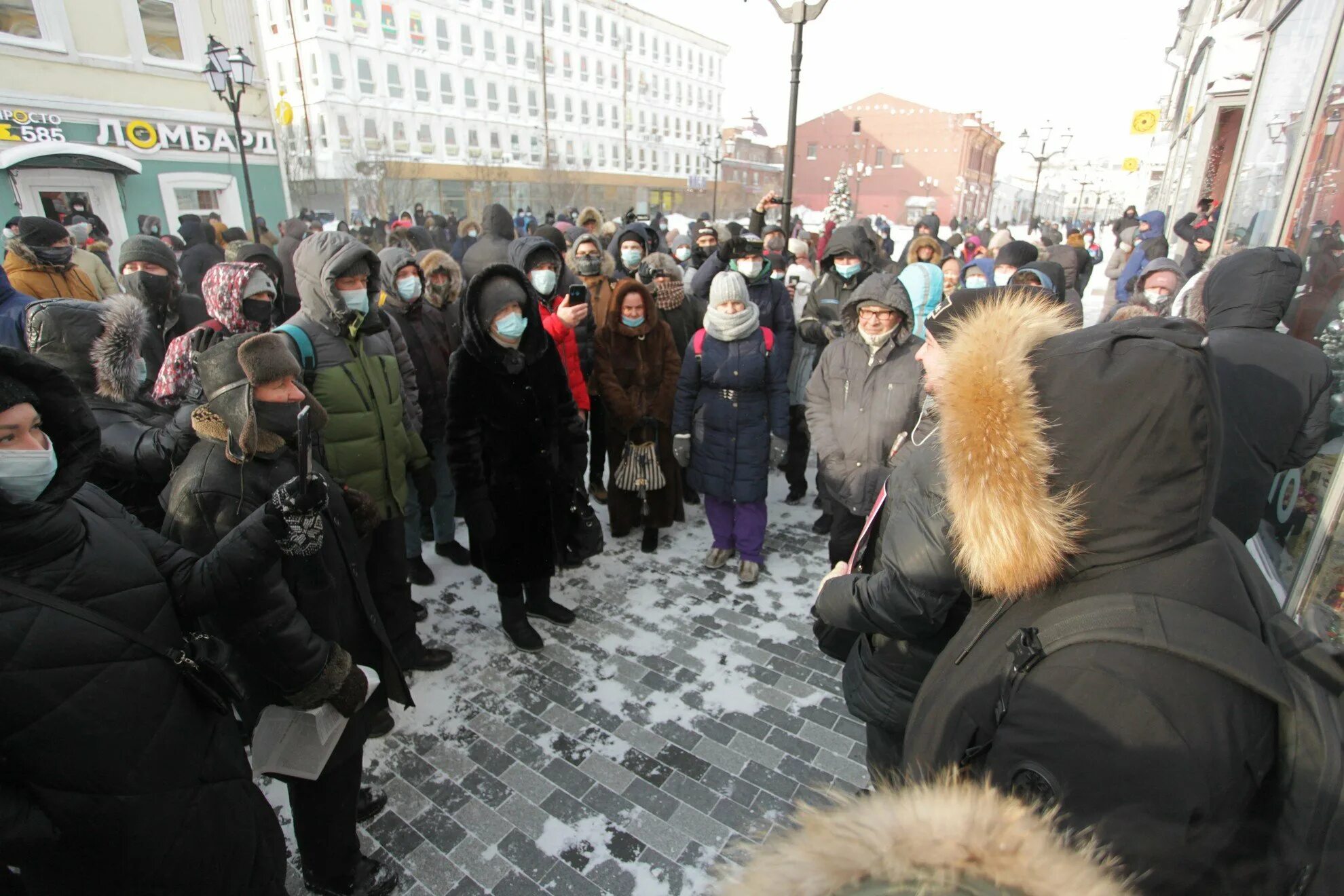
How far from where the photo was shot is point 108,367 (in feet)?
8.31

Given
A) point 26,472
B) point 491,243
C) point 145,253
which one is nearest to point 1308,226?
point 491,243

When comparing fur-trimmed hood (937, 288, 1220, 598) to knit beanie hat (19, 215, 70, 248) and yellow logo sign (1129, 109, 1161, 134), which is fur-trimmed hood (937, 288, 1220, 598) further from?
yellow logo sign (1129, 109, 1161, 134)

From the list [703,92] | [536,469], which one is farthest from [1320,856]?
[703,92]

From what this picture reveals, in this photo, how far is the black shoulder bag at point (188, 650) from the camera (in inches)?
51.6

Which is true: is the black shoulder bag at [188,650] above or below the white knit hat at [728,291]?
below

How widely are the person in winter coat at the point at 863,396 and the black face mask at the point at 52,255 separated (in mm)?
5533

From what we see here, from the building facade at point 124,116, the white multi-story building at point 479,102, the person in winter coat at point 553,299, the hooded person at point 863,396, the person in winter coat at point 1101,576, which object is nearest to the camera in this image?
the person in winter coat at point 1101,576

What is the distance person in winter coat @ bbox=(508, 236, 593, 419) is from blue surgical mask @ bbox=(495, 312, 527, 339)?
0.89 meters

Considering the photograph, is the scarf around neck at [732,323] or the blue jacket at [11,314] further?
the scarf around neck at [732,323]

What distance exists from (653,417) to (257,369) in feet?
9.81

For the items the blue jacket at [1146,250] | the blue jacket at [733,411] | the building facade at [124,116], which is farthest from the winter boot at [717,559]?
the building facade at [124,116]

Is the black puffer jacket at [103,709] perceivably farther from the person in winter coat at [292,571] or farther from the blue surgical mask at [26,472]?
the person in winter coat at [292,571]

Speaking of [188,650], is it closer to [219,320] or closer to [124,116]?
[219,320]

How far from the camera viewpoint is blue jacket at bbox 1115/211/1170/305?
8.98 m
